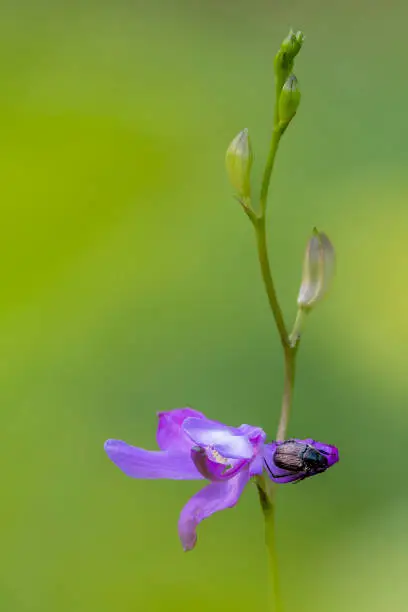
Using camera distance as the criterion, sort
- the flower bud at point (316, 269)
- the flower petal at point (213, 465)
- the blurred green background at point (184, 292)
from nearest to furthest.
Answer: the flower petal at point (213, 465) < the flower bud at point (316, 269) < the blurred green background at point (184, 292)

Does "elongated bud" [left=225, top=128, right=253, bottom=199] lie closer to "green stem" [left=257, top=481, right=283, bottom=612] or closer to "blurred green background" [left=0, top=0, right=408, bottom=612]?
"green stem" [left=257, top=481, right=283, bottom=612]

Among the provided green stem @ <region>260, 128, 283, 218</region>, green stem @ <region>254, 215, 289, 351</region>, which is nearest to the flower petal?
green stem @ <region>254, 215, 289, 351</region>

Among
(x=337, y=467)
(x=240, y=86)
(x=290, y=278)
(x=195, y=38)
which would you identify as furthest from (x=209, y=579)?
(x=195, y=38)

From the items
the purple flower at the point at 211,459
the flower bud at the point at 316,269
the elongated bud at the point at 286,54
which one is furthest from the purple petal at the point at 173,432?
the elongated bud at the point at 286,54

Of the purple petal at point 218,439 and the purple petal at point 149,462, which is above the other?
the purple petal at point 218,439

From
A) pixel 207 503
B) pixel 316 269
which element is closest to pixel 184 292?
pixel 316 269

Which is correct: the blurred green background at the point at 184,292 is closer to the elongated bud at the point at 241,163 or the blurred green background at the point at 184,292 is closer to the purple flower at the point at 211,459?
the purple flower at the point at 211,459

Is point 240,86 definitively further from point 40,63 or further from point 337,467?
point 337,467
